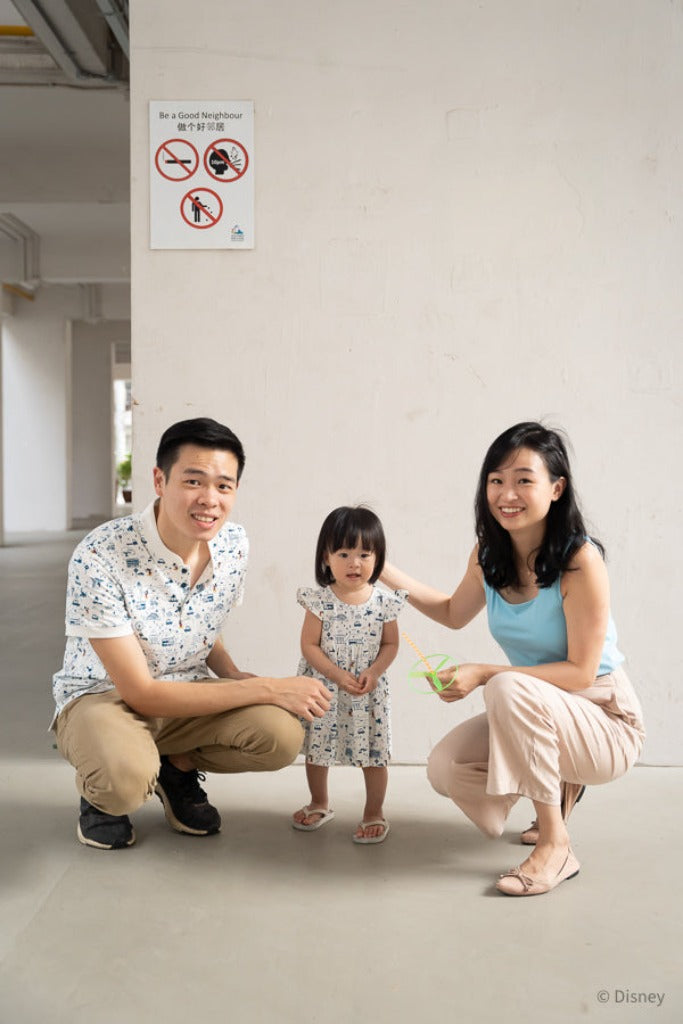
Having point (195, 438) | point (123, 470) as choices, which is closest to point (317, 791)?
point (195, 438)

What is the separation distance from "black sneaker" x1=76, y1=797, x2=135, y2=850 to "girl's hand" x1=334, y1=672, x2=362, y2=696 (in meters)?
0.60

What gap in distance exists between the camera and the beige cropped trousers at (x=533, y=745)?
2059mm

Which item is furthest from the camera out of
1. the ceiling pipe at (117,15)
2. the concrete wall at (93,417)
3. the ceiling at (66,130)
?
the concrete wall at (93,417)

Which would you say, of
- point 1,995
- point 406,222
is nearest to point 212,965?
point 1,995

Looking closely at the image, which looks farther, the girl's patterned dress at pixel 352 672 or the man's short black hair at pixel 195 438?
the girl's patterned dress at pixel 352 672

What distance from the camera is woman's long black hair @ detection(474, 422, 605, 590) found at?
7.11 ft

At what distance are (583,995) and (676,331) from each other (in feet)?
6.50

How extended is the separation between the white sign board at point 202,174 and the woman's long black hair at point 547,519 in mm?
1172

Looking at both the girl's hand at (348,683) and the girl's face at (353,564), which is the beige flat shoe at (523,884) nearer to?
the girl's hand at (348,683)

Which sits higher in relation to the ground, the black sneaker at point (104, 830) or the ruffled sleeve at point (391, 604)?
the ruffled sleeve at point (391, 604)

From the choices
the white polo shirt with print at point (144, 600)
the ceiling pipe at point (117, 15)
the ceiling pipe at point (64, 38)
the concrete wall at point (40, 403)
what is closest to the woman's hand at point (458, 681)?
the white polo shirt with print at point (144, 600)

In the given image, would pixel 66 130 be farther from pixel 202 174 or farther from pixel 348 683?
pixel 348 683

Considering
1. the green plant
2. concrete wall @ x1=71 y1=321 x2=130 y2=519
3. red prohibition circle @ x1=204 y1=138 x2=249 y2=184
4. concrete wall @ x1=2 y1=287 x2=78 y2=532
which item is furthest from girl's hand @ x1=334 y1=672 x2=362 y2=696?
the green plant

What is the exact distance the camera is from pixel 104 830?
2.28 metres
